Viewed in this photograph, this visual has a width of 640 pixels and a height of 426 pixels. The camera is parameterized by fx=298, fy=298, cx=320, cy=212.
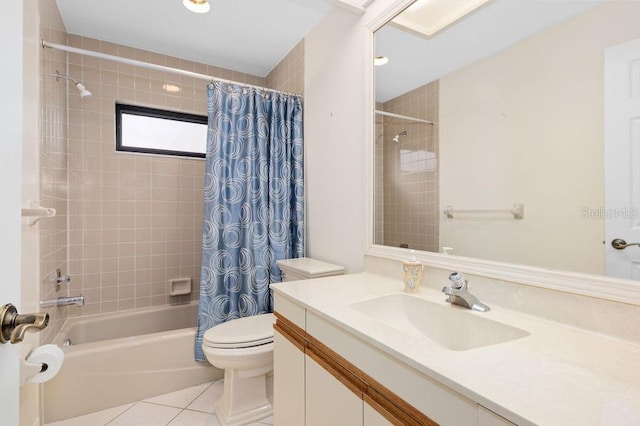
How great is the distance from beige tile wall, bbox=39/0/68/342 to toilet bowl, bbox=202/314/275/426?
3.07 feet

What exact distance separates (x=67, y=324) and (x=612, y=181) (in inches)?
117

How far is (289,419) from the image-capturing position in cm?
112

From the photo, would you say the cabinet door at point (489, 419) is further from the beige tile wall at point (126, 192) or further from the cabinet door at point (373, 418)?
the beige tile wall at point (126, 192)

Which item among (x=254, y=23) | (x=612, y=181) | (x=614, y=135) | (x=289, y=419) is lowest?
(x=289, y=419)

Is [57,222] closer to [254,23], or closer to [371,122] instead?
[254,23]

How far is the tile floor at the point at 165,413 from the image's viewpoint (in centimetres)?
159

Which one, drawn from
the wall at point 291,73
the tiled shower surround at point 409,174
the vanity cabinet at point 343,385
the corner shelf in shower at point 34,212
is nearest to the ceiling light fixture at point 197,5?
the wall at point 291,73

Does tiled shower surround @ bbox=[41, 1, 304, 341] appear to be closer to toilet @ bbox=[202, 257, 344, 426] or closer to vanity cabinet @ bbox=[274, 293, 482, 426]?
toilet @ bbox=[202, 257, 344, 426]

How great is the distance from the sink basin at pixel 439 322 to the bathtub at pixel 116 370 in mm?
1385

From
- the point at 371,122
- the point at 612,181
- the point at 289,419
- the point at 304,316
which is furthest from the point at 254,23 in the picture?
the point at 289,419

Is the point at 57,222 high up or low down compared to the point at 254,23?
down

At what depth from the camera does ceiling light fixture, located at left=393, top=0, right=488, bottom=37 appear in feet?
3.87

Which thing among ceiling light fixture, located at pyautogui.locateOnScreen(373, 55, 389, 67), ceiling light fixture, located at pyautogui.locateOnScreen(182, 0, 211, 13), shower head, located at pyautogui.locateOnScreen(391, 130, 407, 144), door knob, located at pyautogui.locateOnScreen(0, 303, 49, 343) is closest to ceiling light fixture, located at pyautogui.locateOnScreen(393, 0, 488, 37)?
ceiling light fixture, located at pyautogui.locateOnScreen(373, 55, 389, 67)

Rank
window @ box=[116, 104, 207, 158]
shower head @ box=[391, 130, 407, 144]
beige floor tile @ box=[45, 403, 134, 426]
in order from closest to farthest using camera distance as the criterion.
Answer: shower head @ box=[391, 130, 407, 144]
beige floor tile @ box=[45, 403, 134, 426]
window @ box=[116, 104, 207, 158]
